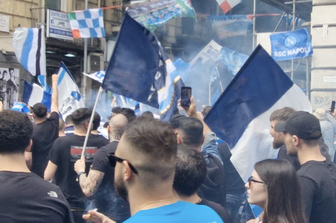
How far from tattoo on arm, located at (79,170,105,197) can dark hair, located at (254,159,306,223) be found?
1.76 meters

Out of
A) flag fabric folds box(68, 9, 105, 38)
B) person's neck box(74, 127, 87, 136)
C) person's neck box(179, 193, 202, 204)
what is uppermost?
flag fabric folds box(68, 9, 105, 38)

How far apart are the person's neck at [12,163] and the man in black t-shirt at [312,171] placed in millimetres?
1699

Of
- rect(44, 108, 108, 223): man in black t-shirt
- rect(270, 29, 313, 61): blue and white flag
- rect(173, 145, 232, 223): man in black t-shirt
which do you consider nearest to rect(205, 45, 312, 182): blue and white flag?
rect(173, 145, 232, 223): man in black t-shirt

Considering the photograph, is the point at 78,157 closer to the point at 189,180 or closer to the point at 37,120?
the point at 37,120

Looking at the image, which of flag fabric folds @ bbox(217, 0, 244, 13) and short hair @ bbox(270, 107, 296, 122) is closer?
short hair @ bbox(270, 107, 296, 122)

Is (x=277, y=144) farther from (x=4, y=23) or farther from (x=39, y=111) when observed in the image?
(x=4, y=23)

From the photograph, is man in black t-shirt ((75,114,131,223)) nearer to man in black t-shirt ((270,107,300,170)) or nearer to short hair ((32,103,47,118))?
man in black t-shirt ((270,107,300,170))

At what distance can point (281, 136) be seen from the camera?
403 centimetres

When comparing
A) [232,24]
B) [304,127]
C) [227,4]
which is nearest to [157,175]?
[304,127]

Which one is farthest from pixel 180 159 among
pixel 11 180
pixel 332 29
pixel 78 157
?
pixel 332 29

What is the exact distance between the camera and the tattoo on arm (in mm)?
4270

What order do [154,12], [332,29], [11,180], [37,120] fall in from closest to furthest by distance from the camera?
1. [11,180]
2. [37,120]
3. [332,29]
4. [154,12]

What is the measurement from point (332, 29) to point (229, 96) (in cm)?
693

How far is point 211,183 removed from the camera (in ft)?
13.6
